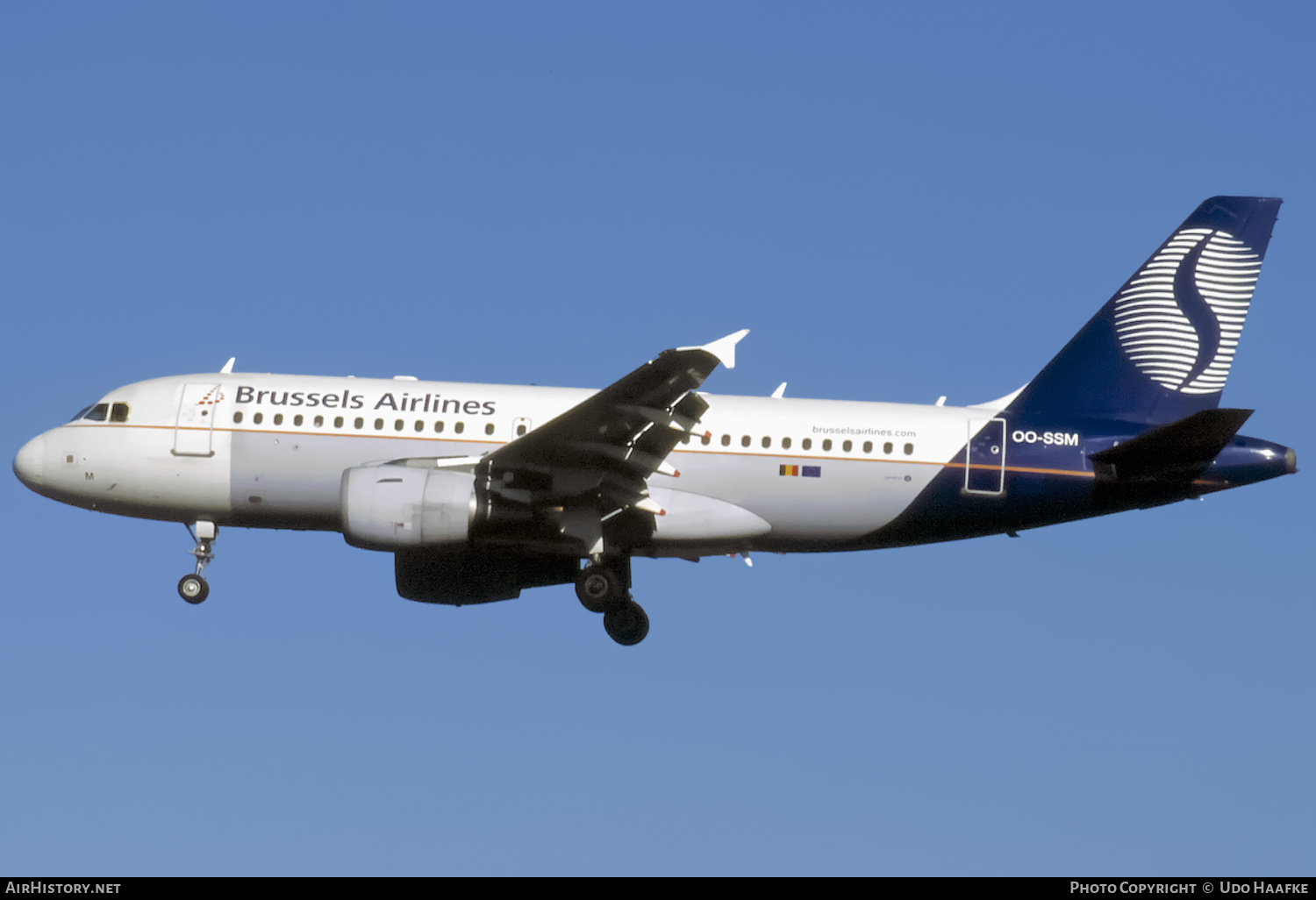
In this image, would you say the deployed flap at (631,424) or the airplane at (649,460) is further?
the airplane at (649,460)

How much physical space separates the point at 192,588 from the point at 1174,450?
731 inches

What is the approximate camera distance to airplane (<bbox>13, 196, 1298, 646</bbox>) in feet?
96.2

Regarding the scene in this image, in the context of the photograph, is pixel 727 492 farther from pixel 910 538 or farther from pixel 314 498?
pixel 314 498

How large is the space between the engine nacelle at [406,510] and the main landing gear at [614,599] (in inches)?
111

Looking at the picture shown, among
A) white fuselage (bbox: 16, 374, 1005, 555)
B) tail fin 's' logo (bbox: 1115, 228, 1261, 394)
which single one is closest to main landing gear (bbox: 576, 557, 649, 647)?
white fuselage (bbox: 16, 374, 1005, 555)

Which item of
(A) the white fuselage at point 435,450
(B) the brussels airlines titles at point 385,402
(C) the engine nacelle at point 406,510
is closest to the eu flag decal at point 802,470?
(A) the white fuselage at point 435,450

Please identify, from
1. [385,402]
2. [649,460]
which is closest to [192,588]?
[385,402]

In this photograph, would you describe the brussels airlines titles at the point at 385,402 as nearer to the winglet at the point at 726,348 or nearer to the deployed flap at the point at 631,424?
the deployed flap at the point at 631,424

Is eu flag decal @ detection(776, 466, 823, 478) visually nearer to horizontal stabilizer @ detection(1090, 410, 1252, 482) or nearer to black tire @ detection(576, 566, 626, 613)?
black tire @ detection(576, 566, 626, 613)

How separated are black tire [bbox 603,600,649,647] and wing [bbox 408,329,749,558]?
1637mm

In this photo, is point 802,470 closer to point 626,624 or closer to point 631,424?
point 631,424

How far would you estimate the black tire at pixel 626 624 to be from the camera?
104 ft

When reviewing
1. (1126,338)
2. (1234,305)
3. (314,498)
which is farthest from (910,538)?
(314,498)

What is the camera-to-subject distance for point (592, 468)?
2928cm
